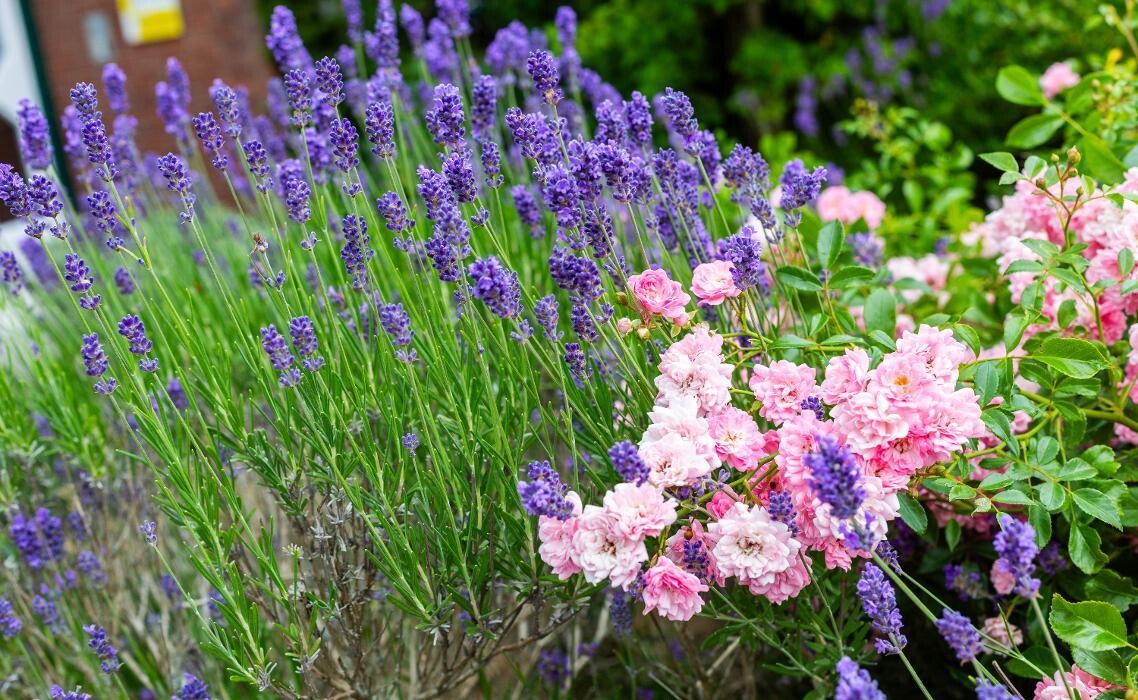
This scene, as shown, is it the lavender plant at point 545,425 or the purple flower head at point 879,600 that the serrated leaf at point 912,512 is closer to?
the lavender plant at point 545,425

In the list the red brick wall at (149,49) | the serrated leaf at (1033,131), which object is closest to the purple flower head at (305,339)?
the serrated leaf at (1033,131)

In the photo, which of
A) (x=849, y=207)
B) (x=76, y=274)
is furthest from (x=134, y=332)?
(x=849, y=207)

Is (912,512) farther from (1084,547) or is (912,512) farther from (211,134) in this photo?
(211,134)

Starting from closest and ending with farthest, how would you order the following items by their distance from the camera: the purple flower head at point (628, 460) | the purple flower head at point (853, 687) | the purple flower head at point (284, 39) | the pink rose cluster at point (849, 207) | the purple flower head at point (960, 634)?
the purple flower head at point (853, 687)
the purple flower head at point (960, 634)
the purple flower head at point (628, 460)
the purple flower head at point (284, 39)
the pink rose cluster at point (849, 207)

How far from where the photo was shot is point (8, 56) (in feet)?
25.2

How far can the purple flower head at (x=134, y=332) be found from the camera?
178cm

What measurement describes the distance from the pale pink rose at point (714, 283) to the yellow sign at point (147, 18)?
698 centimetres

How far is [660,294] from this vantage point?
1.80 metres

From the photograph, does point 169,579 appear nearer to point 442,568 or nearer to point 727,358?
point 442,568

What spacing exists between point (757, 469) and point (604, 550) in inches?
12.5

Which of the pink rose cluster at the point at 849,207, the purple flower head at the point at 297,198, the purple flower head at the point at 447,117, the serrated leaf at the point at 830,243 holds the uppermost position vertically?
the purple flower head at the point at 447,117

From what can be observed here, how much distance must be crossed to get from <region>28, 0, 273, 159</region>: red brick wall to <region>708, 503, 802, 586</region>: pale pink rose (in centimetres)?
689

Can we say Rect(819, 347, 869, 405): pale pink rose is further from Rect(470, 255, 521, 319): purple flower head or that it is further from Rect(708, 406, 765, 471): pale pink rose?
Rect(470, 255, 521, 319): purple flower head

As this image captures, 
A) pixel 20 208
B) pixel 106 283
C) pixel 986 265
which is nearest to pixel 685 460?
pixel 20 208
